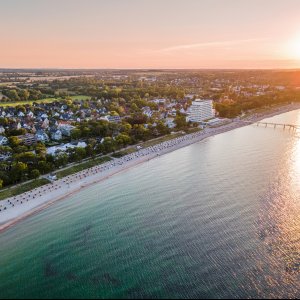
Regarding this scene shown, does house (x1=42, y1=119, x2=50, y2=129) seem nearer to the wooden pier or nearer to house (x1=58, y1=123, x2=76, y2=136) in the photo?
house (x1=58, y1=123, x2=76, y2=136)

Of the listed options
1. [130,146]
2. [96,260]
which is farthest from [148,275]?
[130,146]

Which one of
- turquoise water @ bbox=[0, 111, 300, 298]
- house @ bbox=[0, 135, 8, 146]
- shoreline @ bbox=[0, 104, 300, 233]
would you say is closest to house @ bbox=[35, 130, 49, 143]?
house @ bbox=[0, 135, 8, 146]

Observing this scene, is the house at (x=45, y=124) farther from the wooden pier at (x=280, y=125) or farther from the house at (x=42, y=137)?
the wooden pier at (x=280, y=125)

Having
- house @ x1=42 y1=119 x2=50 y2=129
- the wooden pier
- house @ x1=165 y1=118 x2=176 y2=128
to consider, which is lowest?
the wooden pier

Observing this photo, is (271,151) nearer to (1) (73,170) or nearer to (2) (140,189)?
(2) (140,189)

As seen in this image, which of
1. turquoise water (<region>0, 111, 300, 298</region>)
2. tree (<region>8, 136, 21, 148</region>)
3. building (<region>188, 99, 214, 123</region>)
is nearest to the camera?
turquoise water (<region>0, 111, 300, 298</region>)

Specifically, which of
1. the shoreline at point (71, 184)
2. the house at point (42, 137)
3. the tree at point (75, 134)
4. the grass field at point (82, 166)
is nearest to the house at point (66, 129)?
the house at point (42, 137)
